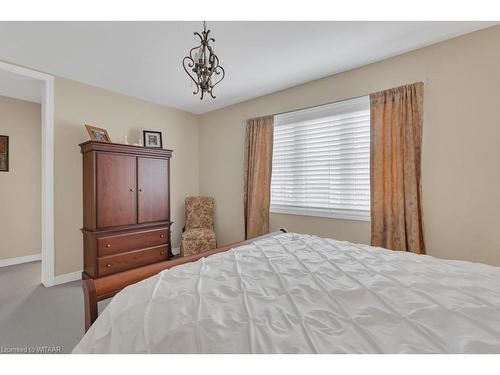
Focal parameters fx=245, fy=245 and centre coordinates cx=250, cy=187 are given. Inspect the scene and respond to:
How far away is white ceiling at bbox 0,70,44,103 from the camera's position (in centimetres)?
283

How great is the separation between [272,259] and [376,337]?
32.4 inches

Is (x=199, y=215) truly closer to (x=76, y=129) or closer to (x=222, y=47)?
(x=76, y=129)

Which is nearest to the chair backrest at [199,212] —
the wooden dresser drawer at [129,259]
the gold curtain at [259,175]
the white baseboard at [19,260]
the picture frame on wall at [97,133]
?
the wooden dresser drawer at [129,259]

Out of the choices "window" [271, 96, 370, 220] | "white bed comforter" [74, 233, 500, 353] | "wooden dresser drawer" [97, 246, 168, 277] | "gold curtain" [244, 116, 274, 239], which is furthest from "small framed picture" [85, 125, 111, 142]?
"white bed comforter" [74, 233, 500, 353]

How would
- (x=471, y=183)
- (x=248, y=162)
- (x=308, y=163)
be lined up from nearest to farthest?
(x=471, y=183) → (x=308, y=163) → (x=248, y=162)

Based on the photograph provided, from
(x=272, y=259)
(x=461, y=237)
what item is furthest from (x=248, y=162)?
(x=461, y=237)

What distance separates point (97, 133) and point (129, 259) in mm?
1707

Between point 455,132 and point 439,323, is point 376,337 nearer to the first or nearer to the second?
point 439,323

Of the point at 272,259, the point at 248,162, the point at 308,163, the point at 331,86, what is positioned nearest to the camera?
the point at 272,259

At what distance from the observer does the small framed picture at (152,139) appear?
3.79m

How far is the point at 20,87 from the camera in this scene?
10.9ft

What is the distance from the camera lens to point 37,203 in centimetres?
398

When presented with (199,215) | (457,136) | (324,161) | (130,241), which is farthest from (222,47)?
(199,215)
